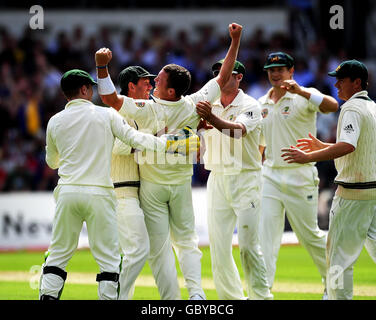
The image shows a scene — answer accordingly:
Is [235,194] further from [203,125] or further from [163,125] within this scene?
[163,125]

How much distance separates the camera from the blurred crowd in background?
16.3m

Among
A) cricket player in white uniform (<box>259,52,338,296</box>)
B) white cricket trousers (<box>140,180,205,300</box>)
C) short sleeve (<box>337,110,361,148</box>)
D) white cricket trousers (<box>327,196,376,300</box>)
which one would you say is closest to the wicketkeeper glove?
white cricket trousers (<box>140,180,205,300</box>)

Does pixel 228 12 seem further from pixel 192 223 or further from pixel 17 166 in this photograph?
pixel 192 223

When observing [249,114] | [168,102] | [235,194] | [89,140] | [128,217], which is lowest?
[128,217]

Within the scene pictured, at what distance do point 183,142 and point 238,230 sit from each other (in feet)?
4.22

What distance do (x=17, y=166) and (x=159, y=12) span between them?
7.76m

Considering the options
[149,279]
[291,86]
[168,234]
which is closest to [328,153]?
[291,86]

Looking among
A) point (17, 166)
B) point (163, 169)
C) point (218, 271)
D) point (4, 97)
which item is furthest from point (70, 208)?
point (4, 97)

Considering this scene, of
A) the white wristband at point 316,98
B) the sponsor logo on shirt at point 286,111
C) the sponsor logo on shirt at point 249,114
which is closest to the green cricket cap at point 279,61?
the sponsor logo on shirt at point 286,111

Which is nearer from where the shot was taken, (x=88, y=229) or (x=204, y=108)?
(x=88, y=229)

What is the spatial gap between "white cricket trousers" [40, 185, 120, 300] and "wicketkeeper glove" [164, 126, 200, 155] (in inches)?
29.7

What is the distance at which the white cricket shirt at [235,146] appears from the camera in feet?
25.3

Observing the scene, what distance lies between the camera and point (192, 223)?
23.6 ft

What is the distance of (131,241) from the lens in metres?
6.94
